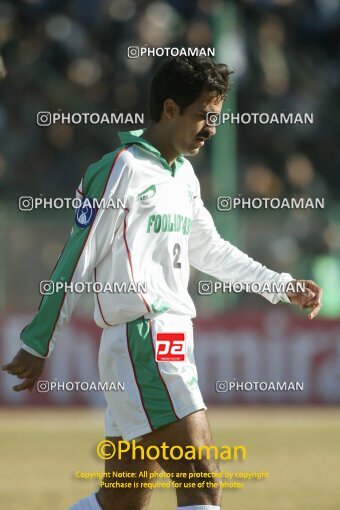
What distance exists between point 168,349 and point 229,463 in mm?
2370

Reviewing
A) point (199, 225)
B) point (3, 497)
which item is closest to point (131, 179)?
point (199, 225)

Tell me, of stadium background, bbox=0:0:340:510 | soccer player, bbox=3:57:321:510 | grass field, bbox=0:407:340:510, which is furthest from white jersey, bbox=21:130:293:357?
stadium background, bbox=0:0:340:510

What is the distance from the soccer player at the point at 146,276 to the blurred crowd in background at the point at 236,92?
8996mm

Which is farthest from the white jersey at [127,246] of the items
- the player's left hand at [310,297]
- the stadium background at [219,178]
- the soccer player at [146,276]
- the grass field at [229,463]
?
the stadium background at [219,178]

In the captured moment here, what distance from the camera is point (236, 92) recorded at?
14375mm

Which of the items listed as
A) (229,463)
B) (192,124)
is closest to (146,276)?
(192,124)

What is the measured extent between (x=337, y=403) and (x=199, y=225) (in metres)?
8.86

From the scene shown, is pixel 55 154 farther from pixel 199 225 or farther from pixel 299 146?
pixel 199 225

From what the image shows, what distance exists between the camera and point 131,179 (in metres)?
4.28

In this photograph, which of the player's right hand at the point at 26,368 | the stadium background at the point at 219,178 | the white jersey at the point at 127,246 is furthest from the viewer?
the stadium background at the point at 219,178

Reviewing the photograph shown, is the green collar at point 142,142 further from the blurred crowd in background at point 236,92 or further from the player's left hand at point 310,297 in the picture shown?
the blurred crowd in background at point 236,92

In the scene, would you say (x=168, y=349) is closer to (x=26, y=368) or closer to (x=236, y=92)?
(x=26, y=368)

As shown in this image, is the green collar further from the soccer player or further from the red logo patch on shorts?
the red logo patch on shorts

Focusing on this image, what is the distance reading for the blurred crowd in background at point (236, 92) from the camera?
13617 mm
